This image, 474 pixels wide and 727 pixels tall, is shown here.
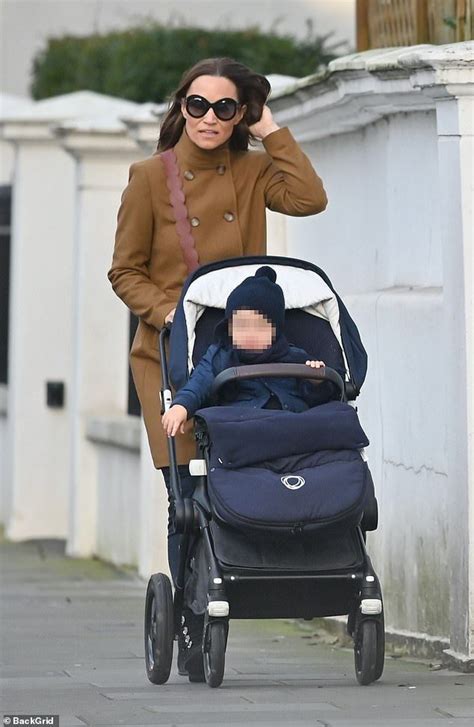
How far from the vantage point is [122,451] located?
1216cm

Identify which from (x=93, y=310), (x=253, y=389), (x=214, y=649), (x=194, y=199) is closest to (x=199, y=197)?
(x=194, y=199)

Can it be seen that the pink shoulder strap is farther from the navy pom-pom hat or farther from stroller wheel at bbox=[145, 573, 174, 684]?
stroller wheel at bbox=[145, 573, 174, 684]

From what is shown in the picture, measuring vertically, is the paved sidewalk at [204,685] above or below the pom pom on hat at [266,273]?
below

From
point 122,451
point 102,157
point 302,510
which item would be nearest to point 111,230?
point 102,157

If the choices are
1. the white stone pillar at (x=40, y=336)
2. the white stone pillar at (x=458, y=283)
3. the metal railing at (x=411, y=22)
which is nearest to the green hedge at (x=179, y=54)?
the white stone pillar at (x=40, y=336)

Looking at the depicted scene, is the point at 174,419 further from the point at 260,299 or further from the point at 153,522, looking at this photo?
the point at 153,522

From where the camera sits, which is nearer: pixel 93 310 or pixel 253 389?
pixel 253 389

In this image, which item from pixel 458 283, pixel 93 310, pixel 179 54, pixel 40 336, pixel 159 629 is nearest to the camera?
pixel 159 629

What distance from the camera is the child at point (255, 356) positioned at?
598 cm

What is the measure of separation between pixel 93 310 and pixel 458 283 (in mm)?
6301

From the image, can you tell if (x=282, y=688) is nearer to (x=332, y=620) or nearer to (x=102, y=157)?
(x=332, y=620)

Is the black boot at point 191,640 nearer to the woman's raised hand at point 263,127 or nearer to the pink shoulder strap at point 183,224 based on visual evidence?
the pink shoulder strap at point 183,224

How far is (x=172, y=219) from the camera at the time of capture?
6.48 m

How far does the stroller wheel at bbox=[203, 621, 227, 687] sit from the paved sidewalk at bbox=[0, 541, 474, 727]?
0.23 feet
